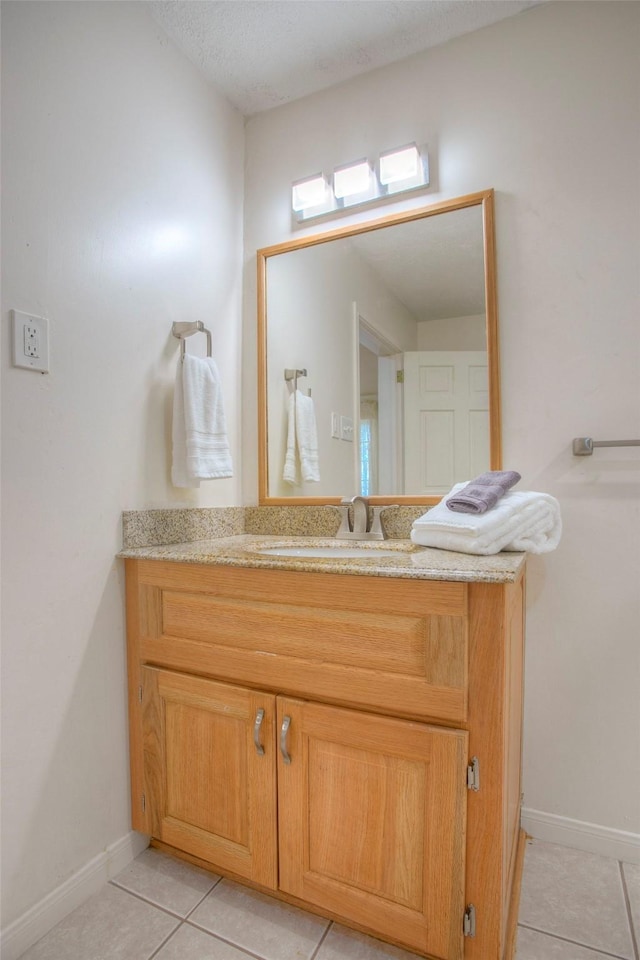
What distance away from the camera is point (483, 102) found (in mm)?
1437

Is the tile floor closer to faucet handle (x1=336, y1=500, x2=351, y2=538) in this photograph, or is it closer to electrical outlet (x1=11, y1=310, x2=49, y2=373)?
faucet handle (x1=336, y1=500, x2=351, y2=538)

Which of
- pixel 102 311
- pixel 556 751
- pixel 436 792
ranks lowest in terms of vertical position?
pixel 556 751

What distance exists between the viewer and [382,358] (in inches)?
61.6

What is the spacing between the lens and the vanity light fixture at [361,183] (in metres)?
1.51

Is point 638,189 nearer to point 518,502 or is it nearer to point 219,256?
point 518,502

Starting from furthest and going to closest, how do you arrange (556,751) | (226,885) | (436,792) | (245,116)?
1. (245,116)
2. (556,751)
3. (226,885)
4. (436,792)

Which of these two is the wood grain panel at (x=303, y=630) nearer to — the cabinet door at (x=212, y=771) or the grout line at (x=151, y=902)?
the cabinet door at (x=212, y=771)

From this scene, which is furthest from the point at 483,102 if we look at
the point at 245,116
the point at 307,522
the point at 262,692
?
the point at 262,692

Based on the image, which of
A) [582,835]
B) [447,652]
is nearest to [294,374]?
[447,652]

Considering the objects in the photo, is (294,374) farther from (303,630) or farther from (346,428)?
(303,630)

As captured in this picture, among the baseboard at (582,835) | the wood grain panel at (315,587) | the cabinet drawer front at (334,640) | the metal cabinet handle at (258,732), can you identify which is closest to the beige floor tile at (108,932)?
the metal cabinet handle at (258,732)

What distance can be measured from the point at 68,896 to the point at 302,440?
1.33m

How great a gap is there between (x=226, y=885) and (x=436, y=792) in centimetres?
67

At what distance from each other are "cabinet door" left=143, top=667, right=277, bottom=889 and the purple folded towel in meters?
0.60
